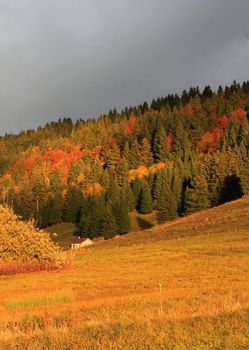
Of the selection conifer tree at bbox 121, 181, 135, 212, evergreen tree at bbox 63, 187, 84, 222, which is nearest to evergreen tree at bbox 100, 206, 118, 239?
conifer tree at bbox 121, 181, 135, 212

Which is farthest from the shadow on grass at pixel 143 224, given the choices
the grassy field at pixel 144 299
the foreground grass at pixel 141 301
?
the foreground grass at pixel 141 301

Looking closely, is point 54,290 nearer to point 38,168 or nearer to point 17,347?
point 17,347

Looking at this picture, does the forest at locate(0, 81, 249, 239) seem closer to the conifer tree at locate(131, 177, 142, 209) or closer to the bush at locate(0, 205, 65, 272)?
the conifer tree at locate(131, 177, 142, 209)

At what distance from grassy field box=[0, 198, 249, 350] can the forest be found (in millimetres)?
54204

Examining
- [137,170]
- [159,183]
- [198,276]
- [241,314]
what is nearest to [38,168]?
[137,170]

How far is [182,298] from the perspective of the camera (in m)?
24.0

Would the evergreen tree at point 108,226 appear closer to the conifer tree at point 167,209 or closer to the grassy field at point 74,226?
the grassy field at point 74,226

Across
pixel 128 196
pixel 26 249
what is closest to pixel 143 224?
pixel 128 196

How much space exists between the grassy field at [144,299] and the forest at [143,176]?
54.2 metres

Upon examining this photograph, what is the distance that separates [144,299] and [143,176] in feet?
409

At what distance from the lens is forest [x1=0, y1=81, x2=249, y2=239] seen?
120875 millimetres

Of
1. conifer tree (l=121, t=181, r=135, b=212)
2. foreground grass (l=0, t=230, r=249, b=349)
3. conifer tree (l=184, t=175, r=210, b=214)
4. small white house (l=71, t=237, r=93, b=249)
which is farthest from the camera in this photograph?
conifer tree (l=121, t=181, r=135, b=212)

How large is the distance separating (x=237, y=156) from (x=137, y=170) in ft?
131

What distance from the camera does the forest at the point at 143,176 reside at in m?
121
